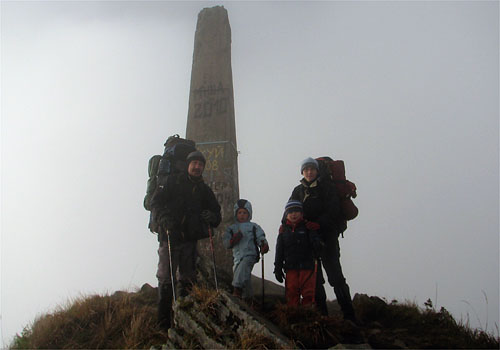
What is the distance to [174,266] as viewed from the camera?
15.4 ft

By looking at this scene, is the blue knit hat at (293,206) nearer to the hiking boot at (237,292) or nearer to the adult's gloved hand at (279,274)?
the adult's gloved hand at (279,274)

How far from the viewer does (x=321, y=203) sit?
4.86 metres

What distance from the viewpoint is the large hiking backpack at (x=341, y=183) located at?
4742mm

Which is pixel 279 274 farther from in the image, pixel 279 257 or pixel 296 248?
pixel 296 248

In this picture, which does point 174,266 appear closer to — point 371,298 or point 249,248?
point 249,248

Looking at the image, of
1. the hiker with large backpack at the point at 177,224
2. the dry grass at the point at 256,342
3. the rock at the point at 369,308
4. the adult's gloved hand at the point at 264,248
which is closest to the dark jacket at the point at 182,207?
the hiker with large backpack at the point at 177,224

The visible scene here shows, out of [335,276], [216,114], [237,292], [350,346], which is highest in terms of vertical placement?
[216,114]

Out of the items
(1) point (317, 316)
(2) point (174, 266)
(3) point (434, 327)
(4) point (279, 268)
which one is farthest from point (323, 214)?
(3) point (434, 327)

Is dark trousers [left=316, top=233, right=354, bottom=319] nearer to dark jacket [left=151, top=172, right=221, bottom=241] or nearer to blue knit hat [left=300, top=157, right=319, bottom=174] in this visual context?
blue knit hat [left=300, top=157, right=319, bottom=174]

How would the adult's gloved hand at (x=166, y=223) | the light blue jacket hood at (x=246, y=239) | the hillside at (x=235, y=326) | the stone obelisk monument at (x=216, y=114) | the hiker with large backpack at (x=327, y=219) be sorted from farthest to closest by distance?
the stone obelisk monument at (x=216, y=114), the light blue jacket hood at (x=246, y=239), the hiker with large backpack at (x=327, y=219), the adult's gloved hand at (x=166, y=223), the hillside at (x=235, y=326)

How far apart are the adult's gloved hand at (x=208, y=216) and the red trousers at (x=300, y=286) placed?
1125mm

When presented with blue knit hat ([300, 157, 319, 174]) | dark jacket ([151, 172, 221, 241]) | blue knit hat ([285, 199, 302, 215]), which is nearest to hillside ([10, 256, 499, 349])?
dark jacket ([151, 172, 221, 241])

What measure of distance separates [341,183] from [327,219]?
54 cm

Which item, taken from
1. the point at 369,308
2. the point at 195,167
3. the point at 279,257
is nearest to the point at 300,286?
the point at 279,257
